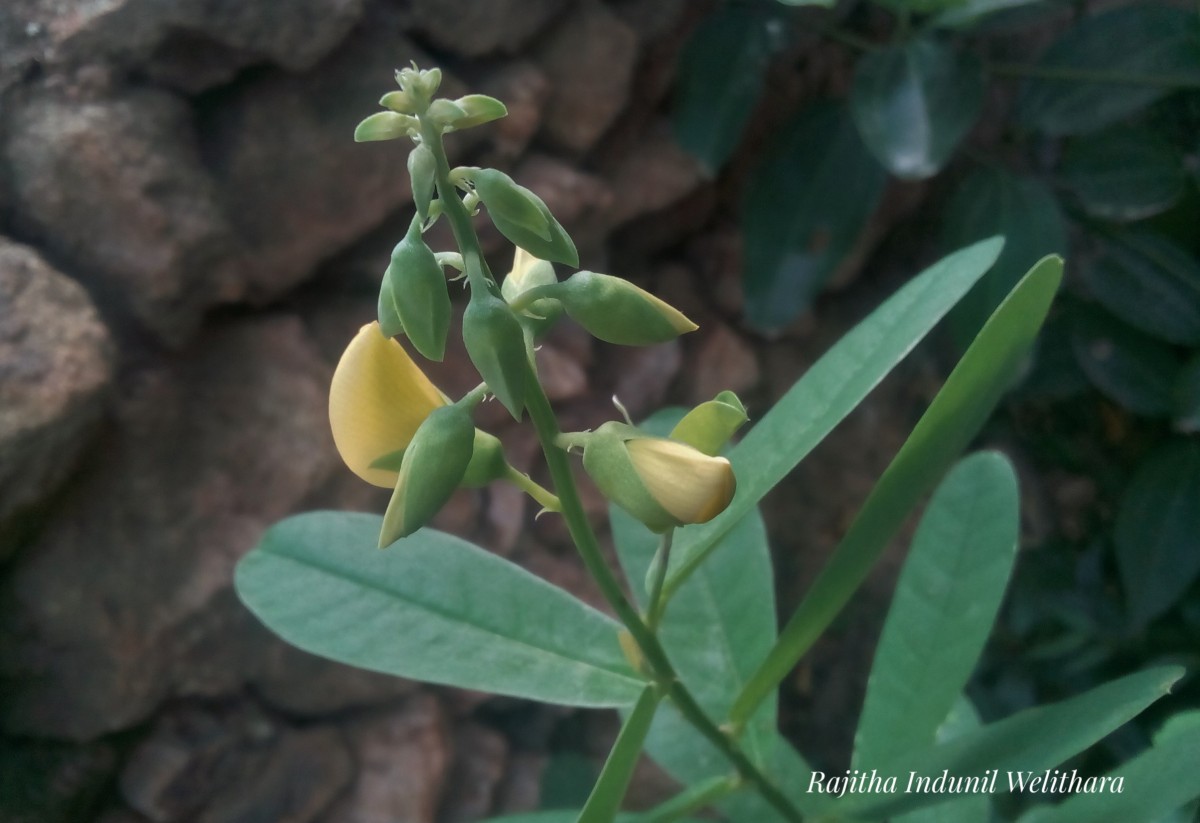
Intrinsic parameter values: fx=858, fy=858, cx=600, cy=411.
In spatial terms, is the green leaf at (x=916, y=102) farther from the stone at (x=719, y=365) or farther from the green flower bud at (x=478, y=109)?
the green flower bud at (x=478, y=109)

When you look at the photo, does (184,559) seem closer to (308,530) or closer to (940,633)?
(308,530)

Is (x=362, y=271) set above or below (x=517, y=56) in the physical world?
below

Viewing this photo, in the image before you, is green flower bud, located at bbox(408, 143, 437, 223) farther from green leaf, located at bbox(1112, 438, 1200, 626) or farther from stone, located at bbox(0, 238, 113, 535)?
green leaf, located at bbox(1112, 438, 1200, 626)

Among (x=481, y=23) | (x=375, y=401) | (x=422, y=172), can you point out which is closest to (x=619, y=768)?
(x=375, y=401)

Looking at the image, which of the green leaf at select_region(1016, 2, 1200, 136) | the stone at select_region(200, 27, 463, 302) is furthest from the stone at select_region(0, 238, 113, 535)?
the green leaf at select_region(1016, 2, 1200, 136)

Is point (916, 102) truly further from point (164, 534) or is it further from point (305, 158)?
point (164, 534)

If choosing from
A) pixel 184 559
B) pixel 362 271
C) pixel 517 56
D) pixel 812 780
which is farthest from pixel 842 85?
pixel 184 559
